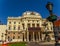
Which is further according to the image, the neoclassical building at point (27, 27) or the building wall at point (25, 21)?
the building wall at point (25, 21)

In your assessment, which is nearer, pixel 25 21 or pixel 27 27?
pixel 27 27

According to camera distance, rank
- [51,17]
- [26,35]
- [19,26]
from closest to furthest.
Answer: [51,17]
[26,35]
[19,26]

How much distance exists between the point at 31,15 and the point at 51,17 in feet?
218

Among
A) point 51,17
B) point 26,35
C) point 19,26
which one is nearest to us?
point 51,17

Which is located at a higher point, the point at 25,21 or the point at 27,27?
the point at 25,21

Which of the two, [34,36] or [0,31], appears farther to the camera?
[0,31]

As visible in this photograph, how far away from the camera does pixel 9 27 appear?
7338 centimetres

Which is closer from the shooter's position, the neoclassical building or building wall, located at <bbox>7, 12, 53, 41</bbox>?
the neoclassical building

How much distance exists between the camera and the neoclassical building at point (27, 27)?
227 ft

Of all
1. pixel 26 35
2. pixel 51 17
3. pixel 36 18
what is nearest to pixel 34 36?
pixel 26 35

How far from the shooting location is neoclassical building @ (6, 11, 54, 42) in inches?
2726

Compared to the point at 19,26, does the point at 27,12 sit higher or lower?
higher

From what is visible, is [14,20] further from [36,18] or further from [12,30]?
[36,18]

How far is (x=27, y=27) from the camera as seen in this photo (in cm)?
7056
